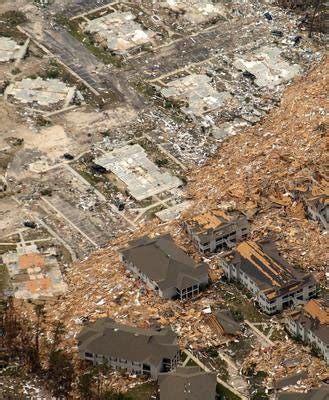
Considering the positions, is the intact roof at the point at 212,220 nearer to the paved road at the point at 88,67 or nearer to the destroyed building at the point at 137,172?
the destroyed building at the point at 137,172

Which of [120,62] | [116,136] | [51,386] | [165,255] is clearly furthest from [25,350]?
[120,62]

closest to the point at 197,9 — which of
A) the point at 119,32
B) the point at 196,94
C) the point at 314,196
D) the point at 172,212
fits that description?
the point at 119,32

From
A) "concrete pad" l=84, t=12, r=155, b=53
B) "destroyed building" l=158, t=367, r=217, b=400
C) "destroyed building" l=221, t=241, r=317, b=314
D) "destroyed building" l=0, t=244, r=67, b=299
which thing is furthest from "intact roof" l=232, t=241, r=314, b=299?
"concrete pad" l=84, t=12, r=155, b=53

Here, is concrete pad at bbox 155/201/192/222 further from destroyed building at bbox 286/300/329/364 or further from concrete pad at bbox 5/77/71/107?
concrete pad at bbox 5/77/71/107

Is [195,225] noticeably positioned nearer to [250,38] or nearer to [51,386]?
[51,386]

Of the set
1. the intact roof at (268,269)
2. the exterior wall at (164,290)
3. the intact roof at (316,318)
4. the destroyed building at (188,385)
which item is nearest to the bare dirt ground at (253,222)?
the exterior wall at (164,290)

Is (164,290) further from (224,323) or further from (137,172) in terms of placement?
(137,172)

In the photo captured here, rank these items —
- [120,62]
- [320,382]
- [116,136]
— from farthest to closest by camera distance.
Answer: [120,62] → [116,136] → [320,382]
